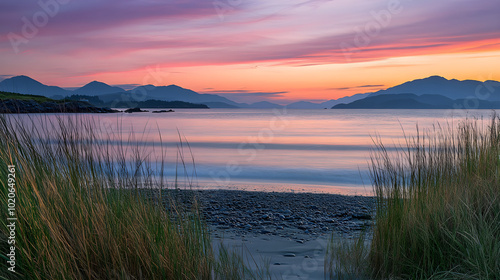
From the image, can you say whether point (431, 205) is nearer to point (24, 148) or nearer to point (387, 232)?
point (387, 232)

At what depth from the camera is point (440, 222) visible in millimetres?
3346

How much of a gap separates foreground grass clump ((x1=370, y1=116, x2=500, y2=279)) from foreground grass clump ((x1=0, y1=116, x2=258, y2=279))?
184 cm

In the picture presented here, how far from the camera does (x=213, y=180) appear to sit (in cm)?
1103

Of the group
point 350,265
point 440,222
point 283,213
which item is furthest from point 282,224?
point 440,222

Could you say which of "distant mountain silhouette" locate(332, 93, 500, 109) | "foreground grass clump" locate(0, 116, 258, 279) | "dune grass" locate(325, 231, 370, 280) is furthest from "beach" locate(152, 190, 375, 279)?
"distant mountain silhouette" locate(332, 93, 500, 109)

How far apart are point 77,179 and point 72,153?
38 centimetres

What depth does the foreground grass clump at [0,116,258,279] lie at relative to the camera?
2480mm

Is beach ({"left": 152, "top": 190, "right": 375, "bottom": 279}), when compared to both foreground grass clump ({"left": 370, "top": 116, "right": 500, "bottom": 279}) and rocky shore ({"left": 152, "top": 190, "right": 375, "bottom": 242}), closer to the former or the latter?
rocky shore ({"left": 152, "top": 190, "right": 375, "bottom": 242})

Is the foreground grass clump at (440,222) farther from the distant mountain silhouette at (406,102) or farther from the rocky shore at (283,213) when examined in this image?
the distant mountain silhouette at (406,102)

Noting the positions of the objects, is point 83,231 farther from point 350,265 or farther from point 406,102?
point 406,102

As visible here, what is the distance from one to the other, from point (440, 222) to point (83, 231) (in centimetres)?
321

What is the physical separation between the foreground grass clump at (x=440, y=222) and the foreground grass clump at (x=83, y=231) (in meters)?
1.84

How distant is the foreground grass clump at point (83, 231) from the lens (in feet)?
8.14

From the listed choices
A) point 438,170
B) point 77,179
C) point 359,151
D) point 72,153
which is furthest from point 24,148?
point 359,151
